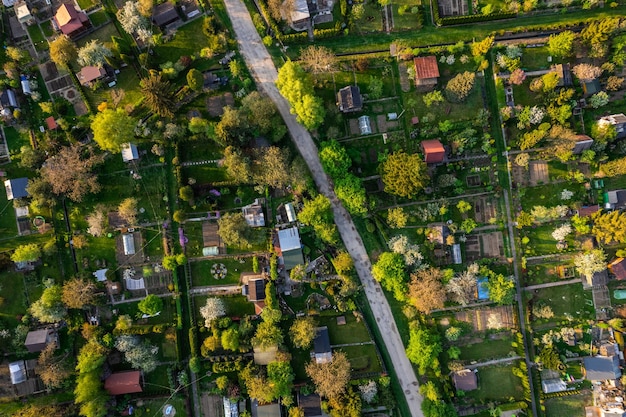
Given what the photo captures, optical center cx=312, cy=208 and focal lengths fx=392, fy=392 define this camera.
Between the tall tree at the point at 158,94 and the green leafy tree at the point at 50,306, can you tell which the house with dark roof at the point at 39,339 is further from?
the tall tree at the point at 158,94

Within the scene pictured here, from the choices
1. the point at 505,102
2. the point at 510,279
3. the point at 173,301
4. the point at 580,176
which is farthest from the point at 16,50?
the point at 580,176

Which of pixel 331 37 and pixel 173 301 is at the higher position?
pixel 331 37

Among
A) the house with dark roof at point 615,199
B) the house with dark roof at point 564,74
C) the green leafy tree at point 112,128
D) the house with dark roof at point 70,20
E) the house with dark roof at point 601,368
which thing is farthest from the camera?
the house with dark roof at point 615,199

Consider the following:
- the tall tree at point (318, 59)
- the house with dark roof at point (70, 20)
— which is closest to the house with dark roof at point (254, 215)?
the tall tree at point (318, 59)

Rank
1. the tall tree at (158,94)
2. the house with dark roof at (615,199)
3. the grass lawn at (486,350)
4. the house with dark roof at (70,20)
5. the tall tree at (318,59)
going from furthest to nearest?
the grass lawn at (486,350), the house with dark roof at (615,199), the tall tree at (318,59), the house with dark roof at (70,20), the tall tree at (158,94)

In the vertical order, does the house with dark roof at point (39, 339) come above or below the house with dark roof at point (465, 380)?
above

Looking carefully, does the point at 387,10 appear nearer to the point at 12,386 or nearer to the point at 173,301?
the point at 173,301

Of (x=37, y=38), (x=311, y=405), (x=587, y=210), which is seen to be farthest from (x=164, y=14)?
(x=587, y=210)
